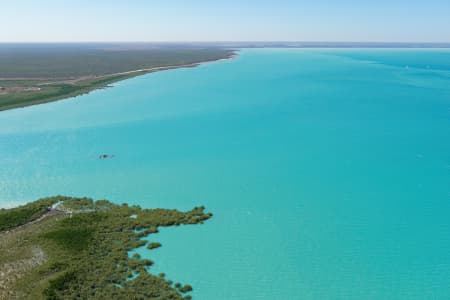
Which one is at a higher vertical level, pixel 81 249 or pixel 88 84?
pixel 88 84

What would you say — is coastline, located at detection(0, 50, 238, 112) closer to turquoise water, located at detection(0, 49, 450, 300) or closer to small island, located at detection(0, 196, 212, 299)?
turquoise water, located at detection(0, 49, 450, 300)

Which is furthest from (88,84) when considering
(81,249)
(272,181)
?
(81,249)

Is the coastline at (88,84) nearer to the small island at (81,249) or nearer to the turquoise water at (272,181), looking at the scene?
the turquoise water at (272,181)

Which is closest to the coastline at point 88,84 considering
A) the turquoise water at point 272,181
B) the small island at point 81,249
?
the turquoise water at point 272,181

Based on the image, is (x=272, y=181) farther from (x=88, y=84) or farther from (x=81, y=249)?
(x=88, y=84)

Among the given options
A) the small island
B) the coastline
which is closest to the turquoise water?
the small island
